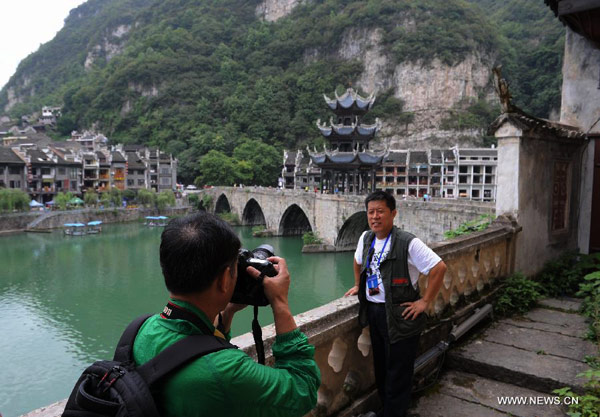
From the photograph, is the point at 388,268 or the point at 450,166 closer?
the point at 388,268

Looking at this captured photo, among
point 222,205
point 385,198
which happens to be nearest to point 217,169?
point 222,205

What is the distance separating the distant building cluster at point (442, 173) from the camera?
4356 centimetres

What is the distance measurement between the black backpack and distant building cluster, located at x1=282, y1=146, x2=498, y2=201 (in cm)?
4286

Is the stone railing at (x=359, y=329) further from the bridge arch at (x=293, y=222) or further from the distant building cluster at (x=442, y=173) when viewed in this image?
the distant building cluster at (x=442, y=173)

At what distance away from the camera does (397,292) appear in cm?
241

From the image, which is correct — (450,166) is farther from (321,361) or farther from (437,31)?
(321,361)

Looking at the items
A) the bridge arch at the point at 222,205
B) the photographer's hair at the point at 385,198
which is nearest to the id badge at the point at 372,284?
the photographer's hair at the point at 385,198

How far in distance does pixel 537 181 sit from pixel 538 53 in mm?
62683

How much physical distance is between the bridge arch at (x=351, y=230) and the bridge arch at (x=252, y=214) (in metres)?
14.1

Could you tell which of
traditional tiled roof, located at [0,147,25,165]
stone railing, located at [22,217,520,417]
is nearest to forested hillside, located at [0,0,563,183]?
traditional tiled roof, located at [0,147,25,165]

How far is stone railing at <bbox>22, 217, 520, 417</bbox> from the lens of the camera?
214 cm

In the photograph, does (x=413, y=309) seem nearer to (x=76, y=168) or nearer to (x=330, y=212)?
(x=330, y=212)

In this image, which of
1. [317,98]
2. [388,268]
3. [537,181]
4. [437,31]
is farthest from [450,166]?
[388,268]

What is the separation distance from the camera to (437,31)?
64500 mm
